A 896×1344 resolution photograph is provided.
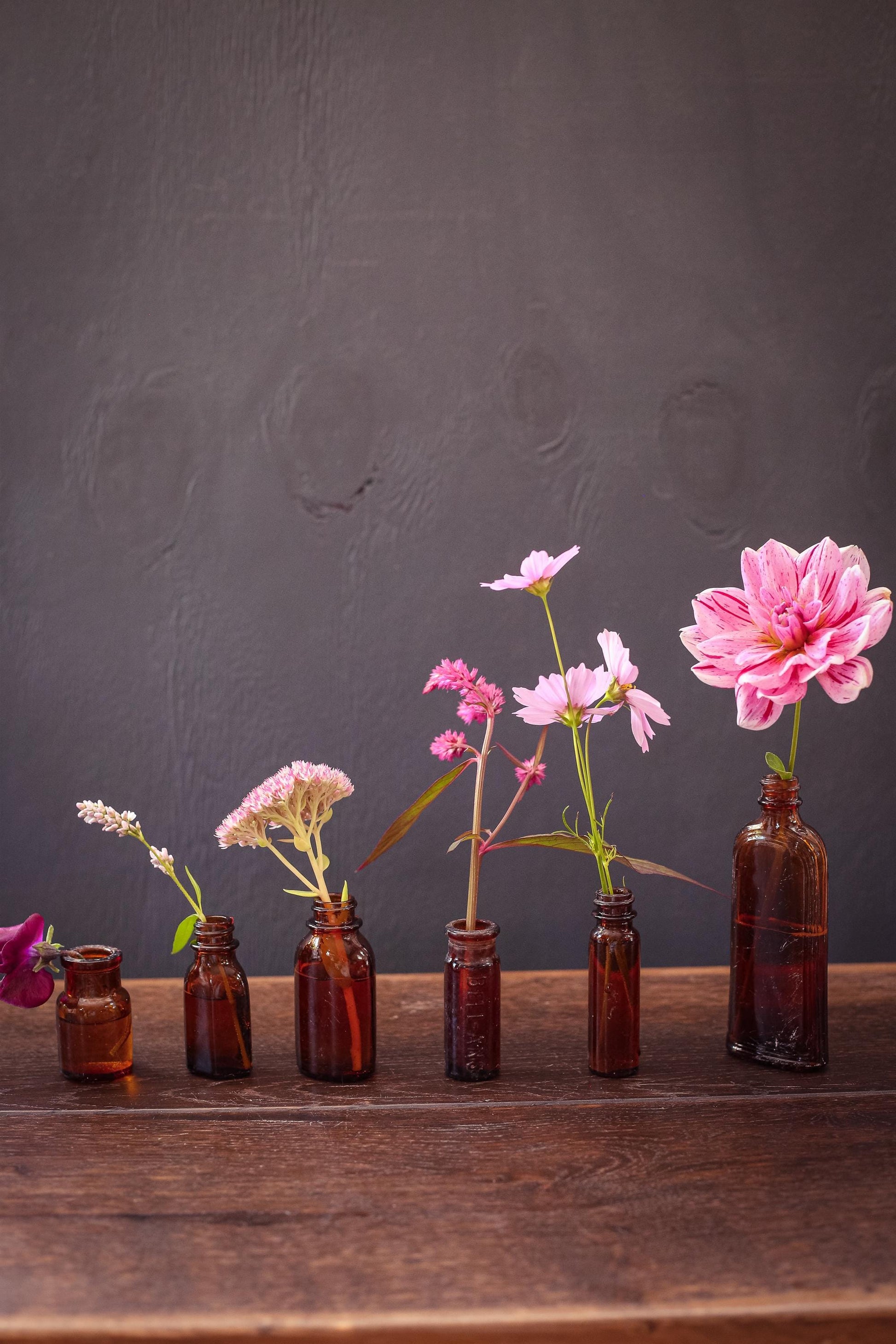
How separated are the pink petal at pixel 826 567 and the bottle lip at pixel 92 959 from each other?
0.68 meters

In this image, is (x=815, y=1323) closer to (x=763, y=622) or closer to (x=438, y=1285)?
(x=438, y=1285)

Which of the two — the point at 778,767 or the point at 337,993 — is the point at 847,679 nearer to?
the point at 778,767

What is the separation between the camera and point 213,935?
0.93 metres

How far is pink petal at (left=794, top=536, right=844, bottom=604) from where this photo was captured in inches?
34.5

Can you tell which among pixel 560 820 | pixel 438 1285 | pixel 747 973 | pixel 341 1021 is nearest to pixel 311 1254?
pixel 438 1285

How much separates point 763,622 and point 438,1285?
1.84ft

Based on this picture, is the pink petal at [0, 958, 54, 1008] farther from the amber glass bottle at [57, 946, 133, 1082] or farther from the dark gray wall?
the dark gray wall

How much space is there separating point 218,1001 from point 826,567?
647 mm

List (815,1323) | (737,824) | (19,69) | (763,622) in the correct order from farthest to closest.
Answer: (737,824), (19,69), (763,622), (815,1323)

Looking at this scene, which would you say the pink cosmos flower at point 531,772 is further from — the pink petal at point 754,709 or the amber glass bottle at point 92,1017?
the amber glass bottle at point 92,1017

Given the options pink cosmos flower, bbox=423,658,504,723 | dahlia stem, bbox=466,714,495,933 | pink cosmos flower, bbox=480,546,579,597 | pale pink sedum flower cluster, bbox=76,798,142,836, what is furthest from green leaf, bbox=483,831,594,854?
pale pink sedum flower cluster, bbox=76,798,142,836

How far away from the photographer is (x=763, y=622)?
0.90 metres

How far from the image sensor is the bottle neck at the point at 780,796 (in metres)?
0.94

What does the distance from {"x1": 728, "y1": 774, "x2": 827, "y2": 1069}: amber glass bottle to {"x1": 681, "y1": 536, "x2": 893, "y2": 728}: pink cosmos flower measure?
110 mm
